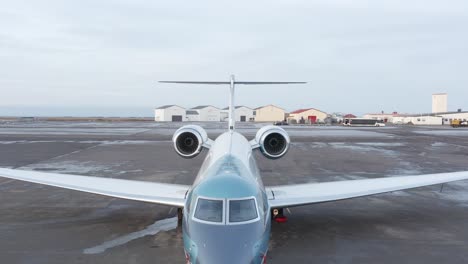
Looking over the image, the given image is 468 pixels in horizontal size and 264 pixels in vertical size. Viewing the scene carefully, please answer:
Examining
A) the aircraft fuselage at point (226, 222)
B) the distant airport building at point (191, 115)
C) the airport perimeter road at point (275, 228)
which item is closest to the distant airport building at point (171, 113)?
the distant airport building at point (191, 115)

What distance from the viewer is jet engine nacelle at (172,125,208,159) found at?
13.3m

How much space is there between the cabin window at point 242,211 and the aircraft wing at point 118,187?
2.59 meters

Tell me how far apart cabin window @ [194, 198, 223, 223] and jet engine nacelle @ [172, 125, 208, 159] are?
672 centimetres

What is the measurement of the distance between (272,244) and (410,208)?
591 cm

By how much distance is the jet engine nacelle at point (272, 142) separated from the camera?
1325 centimetres

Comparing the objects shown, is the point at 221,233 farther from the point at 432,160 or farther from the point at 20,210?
the point at 432,160

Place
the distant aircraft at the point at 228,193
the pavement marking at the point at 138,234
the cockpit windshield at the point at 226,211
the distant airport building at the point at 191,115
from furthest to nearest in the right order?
the distant airport building at the point at 191,115, the pavement marking at the point at 138,234, the cockpit windshield at the point at 226,211, the distant aircraft at the point at 228,193

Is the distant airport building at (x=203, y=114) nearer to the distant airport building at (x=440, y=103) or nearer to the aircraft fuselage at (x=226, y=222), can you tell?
the distant airport building at (x=440, y=103)

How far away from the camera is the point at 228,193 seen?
6559 millimetres

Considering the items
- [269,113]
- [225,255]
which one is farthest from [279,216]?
[269,113]

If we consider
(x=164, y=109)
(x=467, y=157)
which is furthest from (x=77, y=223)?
(x=164, y=109)

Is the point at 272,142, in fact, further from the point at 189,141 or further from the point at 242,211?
the point at 242,211

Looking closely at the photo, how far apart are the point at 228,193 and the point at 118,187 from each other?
5075mm

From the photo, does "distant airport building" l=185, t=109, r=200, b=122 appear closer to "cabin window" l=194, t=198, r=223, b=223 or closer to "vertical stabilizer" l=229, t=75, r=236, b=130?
"vertical stabilizer" l=229, t=75, r=236, b=130
